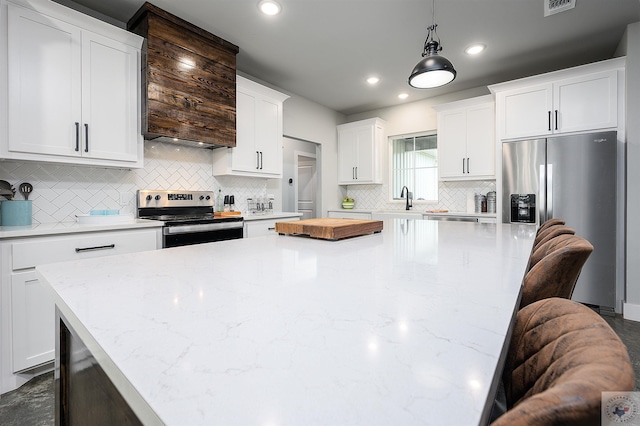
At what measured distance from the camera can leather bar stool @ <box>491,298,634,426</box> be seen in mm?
262

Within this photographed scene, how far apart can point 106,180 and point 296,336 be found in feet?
9.45

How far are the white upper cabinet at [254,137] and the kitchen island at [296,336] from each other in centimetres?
257

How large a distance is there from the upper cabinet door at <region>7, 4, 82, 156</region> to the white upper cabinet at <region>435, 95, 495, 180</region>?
4.06 m

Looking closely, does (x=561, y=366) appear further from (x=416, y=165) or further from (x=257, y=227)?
(x=416, y=165)

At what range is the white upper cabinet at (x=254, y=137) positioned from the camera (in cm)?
339

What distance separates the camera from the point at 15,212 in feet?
6.76

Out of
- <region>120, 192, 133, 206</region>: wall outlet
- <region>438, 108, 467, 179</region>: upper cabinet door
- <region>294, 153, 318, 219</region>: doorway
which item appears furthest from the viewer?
<region>294, 153, 318, 219</region>: doorway

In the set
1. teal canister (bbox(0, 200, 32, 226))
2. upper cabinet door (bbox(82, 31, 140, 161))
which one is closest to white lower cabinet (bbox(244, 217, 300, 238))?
upper cabinet door (bbox(82, 31, 140, 161))

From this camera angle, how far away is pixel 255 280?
0.77m

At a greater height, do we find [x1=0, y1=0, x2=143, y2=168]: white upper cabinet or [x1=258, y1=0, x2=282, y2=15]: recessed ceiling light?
[x1=258, y1=0, x2=282, y2=15]: recessed ceiling light

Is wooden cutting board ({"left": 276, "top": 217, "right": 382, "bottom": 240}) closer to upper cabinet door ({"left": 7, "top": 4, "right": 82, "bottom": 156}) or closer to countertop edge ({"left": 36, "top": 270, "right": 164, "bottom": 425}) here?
countertop edge ({"left": 36, "top": 270, "right": 164, "bottom": 425})

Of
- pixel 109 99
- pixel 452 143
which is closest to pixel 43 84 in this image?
pixel 109 99

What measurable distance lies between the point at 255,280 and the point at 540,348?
1.93 ft

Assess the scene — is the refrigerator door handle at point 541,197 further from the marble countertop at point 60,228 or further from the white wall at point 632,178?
the marble countertop at point 60,228
